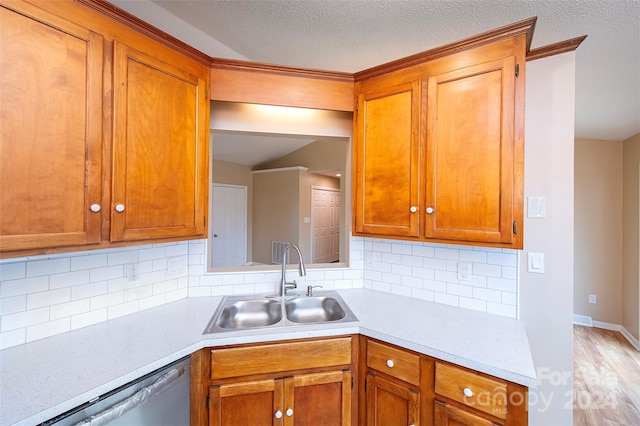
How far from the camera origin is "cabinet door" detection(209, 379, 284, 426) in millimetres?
1271

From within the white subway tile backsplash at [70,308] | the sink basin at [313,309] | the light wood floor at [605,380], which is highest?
the white subway tile backsplash at [70,308]

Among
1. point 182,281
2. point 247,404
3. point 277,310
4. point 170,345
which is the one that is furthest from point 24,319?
point 277,310

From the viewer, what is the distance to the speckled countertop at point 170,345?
0.90 m

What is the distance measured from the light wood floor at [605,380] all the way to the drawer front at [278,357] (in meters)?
2.16

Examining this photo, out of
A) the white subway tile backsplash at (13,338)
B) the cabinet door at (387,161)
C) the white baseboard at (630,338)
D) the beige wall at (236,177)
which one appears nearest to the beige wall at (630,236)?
the white baseboard at (630,338)

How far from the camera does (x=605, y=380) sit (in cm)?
264

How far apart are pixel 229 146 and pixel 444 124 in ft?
15.9

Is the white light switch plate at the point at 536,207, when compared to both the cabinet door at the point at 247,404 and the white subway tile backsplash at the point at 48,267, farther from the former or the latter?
the white subway tile backsplash at the point at 48,267

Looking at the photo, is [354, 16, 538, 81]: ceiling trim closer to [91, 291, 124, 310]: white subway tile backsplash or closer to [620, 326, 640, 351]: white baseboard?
[91, 291, 124, 310]: white subway tile backsplash

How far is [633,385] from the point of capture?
8.43ft

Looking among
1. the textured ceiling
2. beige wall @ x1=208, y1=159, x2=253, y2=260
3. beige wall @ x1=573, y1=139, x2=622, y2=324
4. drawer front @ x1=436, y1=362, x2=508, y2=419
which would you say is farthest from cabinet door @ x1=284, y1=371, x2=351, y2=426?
beige wall @ x1=208, y1=159, x2=253, y2=260

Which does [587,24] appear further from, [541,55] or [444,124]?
[444,124]

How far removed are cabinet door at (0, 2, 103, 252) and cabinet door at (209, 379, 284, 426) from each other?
2.87 feet

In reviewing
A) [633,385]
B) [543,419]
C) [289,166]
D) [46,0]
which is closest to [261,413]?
[543,419]
